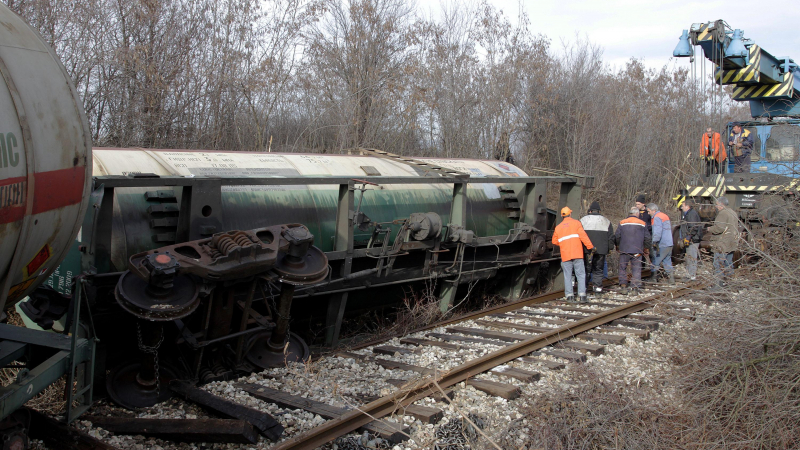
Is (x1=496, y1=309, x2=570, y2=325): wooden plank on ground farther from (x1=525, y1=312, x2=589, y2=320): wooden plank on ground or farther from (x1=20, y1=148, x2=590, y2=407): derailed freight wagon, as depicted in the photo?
(x1=20, y1=148, x2=590, y2=407): derailed freight wagon

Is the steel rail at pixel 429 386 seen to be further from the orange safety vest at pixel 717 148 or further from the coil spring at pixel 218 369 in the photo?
the orange safety vest at pixel 717 148

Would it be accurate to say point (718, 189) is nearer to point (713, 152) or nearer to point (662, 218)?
point (713, 152)

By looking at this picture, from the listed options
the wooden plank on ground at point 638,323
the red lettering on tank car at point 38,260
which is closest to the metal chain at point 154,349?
the red lettering on tank car at point 38,260

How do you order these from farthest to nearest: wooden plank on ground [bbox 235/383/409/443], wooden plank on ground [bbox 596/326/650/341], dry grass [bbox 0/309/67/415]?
wooden plank on ground [bbox 596/326/650/341] < dry grass [bbox 0/309/67/415] < wooden plank on ground [bbox 235/383/409/443]

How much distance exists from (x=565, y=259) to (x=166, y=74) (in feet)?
32.3

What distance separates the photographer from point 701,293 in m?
5.54

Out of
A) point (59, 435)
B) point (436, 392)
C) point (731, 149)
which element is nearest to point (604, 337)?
point (436, 392)

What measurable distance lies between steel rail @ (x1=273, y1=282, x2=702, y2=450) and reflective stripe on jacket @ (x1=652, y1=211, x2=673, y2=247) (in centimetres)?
346

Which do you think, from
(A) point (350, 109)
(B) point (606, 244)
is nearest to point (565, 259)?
(B) point (606, 244)

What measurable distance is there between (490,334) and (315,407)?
3.19 m

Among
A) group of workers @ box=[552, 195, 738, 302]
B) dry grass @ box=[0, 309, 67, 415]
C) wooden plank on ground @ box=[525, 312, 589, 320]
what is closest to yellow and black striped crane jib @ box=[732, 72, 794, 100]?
group of workers @ box=[552, 195, 738, 302]

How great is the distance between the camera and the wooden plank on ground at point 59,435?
3816 mm

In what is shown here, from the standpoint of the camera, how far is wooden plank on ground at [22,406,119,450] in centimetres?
382

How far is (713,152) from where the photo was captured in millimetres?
14438
